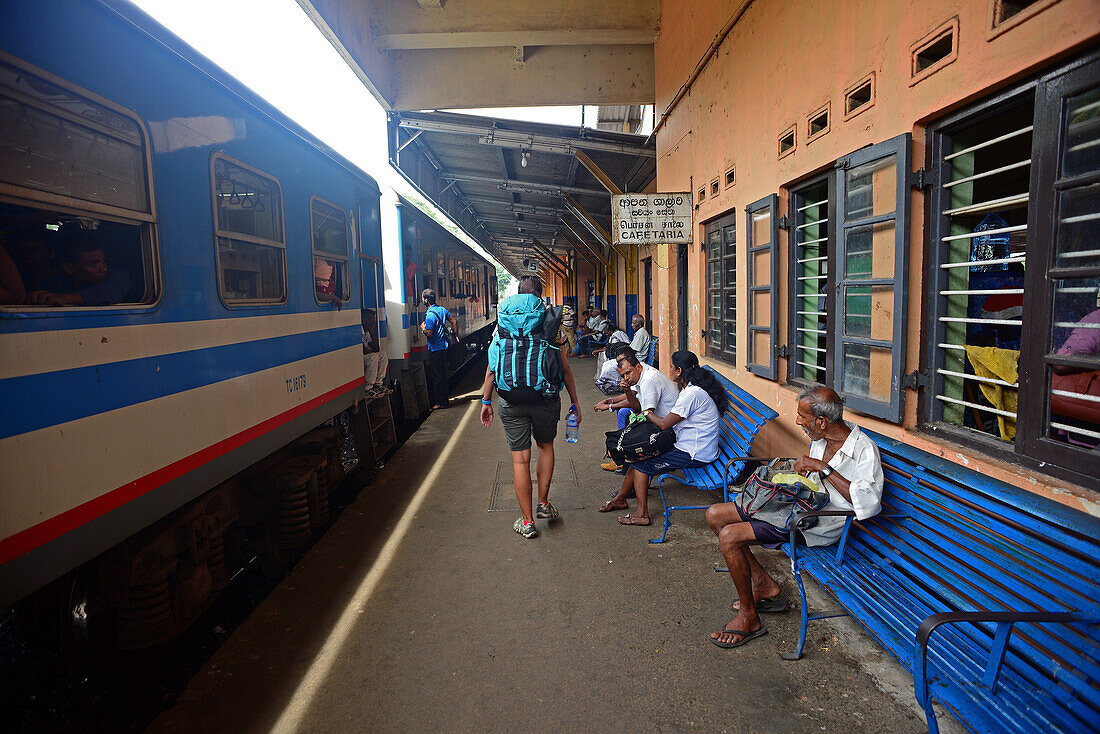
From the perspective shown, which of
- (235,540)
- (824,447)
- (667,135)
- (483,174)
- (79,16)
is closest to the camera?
(79,16)

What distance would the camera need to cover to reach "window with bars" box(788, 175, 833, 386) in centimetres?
448

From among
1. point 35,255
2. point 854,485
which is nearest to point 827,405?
point 854,485

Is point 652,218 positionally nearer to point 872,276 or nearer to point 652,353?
point 652,353

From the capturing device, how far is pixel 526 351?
421 cm

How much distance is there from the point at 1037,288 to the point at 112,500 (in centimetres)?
354

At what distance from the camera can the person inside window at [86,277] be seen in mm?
2318

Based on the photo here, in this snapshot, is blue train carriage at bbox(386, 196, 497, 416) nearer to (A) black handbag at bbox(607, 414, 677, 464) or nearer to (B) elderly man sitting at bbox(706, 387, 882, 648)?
(A) black handbag at bbox(607, 414, 677, 464)

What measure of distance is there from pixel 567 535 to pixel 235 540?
85.7 inches

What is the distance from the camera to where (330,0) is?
21.7 feet

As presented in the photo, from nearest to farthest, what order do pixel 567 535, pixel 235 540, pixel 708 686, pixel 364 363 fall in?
pixel 708 686 < pixel 235 540 < pixel 567 535 < pixel 364 363

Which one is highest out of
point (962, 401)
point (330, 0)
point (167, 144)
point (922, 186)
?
point (330, 0)

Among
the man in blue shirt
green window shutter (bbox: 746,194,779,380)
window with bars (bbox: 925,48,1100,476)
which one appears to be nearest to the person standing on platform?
the man in blue shirt

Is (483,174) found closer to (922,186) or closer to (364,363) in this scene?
(364,363)

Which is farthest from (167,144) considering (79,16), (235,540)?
(235,540)
